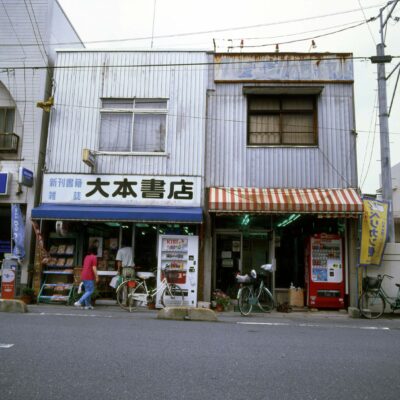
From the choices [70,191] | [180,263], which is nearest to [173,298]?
[180,263]

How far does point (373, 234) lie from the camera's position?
42.2 ft

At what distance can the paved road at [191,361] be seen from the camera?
4633mm

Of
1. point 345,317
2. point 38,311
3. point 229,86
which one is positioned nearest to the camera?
point 38,311

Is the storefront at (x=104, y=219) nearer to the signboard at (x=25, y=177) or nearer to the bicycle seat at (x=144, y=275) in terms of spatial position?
the signboard at (x=25, y=177)

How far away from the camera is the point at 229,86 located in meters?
14.5

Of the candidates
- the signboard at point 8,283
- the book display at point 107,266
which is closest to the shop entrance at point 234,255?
the book display at point 107,266

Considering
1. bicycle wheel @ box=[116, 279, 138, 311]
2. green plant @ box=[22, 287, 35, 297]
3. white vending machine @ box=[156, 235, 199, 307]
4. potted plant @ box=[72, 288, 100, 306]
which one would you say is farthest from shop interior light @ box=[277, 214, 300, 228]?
green plant @ box=[22, 287, 35, 297]

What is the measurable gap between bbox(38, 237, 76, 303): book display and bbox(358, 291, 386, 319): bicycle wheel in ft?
29.4

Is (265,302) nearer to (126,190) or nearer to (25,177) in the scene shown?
(126,190)

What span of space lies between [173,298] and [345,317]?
512 cm

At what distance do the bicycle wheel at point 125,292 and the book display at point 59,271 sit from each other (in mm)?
1589

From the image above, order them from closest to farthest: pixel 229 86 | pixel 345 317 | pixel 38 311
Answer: pixel 38 311 < pixel 345 317 < pixel 229 86

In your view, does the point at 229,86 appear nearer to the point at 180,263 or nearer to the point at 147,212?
the point at 147,212

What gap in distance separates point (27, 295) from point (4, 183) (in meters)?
3.74
